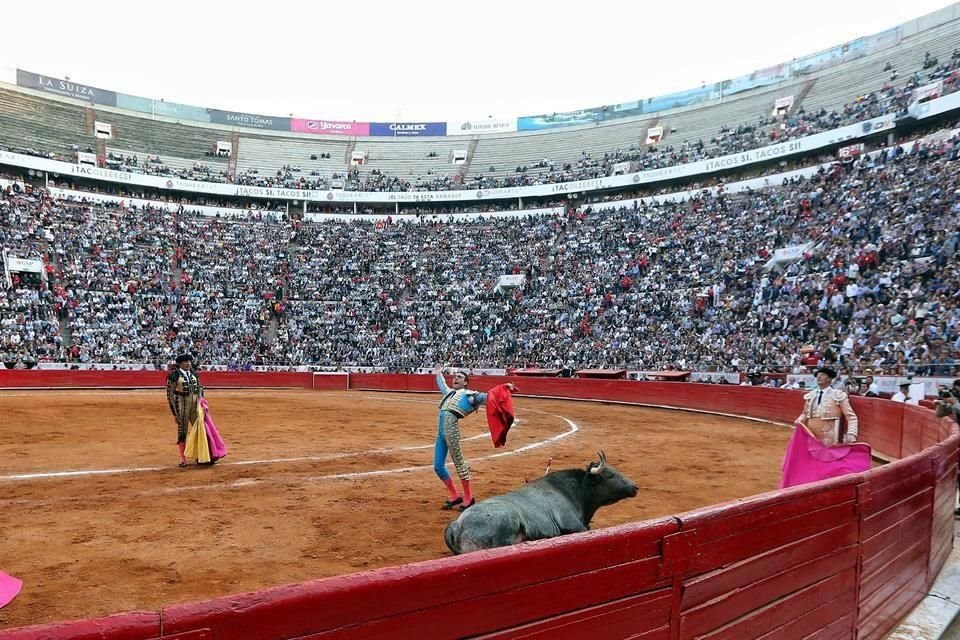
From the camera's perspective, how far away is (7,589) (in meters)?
3.99

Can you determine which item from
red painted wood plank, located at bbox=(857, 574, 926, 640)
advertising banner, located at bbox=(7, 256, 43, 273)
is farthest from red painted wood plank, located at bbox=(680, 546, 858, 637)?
advertising banner, located at bbox=(7, 256, 43, 273)

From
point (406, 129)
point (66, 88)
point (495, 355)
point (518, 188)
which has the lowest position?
point (495, 355)

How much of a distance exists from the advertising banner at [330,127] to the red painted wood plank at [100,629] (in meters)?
60.4

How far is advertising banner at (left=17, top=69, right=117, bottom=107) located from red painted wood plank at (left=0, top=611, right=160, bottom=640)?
Result: 5847 cm

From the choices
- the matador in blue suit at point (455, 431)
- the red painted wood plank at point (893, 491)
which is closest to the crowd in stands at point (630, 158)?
the red painted wood plank at point (893, 491)

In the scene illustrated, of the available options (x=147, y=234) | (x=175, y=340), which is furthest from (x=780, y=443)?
(x=147, y=234)

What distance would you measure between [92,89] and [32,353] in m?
31.9

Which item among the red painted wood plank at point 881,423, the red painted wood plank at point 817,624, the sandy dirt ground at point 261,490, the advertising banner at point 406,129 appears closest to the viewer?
the red painted wood plank at point 817,624

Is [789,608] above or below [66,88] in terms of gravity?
below

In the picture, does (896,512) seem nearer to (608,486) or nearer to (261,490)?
(608,486)

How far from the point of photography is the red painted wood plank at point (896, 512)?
4.00 metres

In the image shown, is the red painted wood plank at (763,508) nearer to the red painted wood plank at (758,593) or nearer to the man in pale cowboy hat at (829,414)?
the red painted wood plank at (758,593)

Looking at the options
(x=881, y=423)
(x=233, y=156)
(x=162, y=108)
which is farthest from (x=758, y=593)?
(x=162, y=108)

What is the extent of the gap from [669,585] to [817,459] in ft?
14.9
